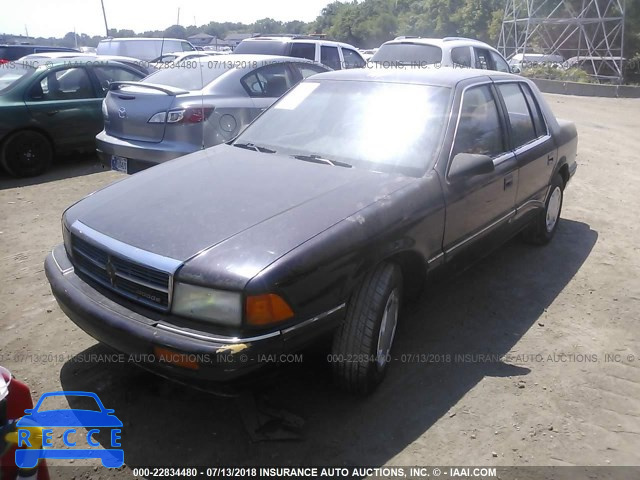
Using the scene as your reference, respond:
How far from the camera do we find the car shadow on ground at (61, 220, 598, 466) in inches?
104

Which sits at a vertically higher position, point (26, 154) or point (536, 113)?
point (536, 113)

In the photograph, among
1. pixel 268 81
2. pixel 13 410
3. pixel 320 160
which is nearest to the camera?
pixel 13 410

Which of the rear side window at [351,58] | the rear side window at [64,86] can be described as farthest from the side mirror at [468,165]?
the rear side window at [351,58]

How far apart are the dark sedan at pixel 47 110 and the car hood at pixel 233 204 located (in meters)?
4.63

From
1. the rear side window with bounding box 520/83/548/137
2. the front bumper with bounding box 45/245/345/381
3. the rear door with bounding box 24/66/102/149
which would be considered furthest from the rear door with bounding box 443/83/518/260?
the rear door with bounding box 24/66/102/149

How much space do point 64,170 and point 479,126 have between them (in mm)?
6121

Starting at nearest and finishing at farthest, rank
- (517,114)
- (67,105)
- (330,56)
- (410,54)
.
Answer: (517,114), (67,105), (410,54), (330,56)

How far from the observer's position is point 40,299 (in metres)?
4.05

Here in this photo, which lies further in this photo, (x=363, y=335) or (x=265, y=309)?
(x=363, y=335)

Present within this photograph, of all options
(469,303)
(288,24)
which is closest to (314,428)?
(469,303)

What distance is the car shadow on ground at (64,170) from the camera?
719 cm

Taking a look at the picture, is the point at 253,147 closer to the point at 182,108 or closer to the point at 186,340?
the point at 186,340

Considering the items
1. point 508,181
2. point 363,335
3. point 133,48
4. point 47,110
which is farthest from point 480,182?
point 133,48

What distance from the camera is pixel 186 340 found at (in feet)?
7.73
